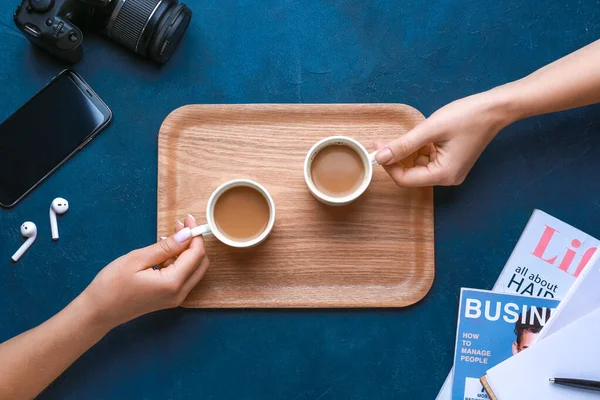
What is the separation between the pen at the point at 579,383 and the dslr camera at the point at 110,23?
989 mm

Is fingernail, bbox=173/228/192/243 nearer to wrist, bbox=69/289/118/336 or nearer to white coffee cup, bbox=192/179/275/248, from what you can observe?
white coffee cup, bbox=192/179/275/248

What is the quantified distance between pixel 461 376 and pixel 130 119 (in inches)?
33.3

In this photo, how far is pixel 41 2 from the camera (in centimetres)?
102

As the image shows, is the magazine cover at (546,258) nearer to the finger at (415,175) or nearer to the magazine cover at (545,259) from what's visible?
the magazine cover at (545,259)

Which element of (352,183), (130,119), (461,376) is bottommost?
(461,376)

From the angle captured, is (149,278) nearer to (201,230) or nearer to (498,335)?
(201,230)

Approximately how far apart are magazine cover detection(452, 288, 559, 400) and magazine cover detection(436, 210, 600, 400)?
0.02 meters

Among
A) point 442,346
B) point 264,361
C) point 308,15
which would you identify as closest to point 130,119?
point 308,15

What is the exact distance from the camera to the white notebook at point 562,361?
103cm

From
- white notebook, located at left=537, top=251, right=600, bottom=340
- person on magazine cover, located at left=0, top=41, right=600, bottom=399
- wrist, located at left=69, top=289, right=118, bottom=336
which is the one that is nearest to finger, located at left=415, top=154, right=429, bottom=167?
person on magazine cover, located at left=0, top=41, right=600, bottom=399

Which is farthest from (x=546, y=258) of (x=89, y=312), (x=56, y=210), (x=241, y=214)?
(x=56, y=210)

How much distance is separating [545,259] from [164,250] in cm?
74

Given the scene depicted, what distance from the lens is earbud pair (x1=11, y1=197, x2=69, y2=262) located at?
1.10 metres

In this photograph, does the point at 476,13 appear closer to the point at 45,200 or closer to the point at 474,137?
the point at 474,137
